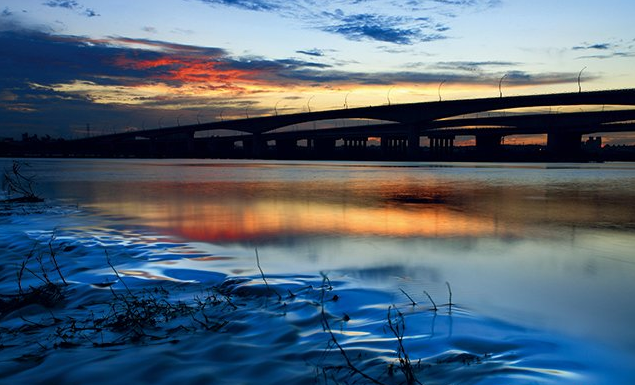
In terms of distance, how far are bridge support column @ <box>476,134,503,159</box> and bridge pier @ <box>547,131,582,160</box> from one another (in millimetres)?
17661

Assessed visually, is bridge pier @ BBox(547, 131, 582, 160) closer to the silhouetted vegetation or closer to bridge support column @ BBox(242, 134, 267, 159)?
bridge support column @ BBox(242, 134, 267, 159)

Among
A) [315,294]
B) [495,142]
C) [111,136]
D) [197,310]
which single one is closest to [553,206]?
[315,294]

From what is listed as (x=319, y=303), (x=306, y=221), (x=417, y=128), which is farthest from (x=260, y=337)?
(x=417, y=128)

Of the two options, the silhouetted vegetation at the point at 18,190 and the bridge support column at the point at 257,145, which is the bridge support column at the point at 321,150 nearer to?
the bridge support column at the point at 257,145

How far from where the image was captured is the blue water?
3.73 metres

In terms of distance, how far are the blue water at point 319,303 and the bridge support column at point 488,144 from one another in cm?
10339

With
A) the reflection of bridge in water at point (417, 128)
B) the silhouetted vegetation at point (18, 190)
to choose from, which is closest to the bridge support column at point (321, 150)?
the reflection of bridge in water at point (417, 128)

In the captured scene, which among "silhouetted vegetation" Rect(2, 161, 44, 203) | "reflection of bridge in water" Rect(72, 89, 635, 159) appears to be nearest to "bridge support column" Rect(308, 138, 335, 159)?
"reflection of bridge in water" Rect(72, 89, 635, 159)

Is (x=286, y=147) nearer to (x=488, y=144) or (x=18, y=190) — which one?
(x=488, y=144)

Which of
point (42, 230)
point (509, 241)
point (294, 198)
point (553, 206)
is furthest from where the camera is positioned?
point (294, 198)

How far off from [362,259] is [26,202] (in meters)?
13.2

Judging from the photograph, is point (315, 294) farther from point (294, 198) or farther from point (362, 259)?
point (294, 198)

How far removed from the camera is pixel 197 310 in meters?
5.04

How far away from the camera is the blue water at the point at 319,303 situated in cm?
373
